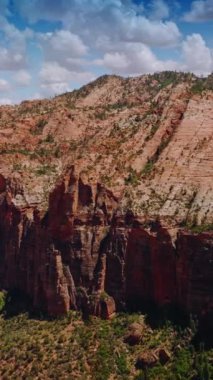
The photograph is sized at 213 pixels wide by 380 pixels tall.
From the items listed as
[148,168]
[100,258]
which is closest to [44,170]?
[148,168]

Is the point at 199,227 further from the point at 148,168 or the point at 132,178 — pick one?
the point at 148,168

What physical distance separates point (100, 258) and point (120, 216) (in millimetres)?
6371

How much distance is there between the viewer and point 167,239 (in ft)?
286

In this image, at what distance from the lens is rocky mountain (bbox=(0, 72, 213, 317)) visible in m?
87.2

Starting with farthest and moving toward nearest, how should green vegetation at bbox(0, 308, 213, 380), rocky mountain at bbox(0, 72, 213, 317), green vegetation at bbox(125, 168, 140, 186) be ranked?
green vegetation at bbox(125, 168, 140, 186) < rocky mountain at bbox(0, 72, 213, 317) < green vegetation at bbox(0, 308, 213, 380)

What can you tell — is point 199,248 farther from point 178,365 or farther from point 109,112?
point 109,112

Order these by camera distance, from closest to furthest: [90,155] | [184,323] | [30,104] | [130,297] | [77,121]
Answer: [184,323] → [130,297] → [90,155] → [77,121] → [30,104]

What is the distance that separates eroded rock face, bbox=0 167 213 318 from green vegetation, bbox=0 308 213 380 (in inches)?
114

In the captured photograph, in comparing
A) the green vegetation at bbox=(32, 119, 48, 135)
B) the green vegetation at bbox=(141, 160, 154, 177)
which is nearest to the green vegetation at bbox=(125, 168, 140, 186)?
the green vegetation at bbox=(141, 160, 154, 177)

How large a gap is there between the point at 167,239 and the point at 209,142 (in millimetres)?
19462

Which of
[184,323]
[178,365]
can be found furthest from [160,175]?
[178,365]

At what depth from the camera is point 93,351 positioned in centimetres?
8488

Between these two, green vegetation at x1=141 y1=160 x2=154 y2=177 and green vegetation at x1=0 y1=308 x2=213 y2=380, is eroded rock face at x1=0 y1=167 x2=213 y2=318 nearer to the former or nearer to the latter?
green vegetation at x1=0 y1=308 x2=213 y2=380

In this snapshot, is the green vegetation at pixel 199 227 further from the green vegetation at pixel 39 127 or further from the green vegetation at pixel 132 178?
the green vegetation at pixel 39 127
